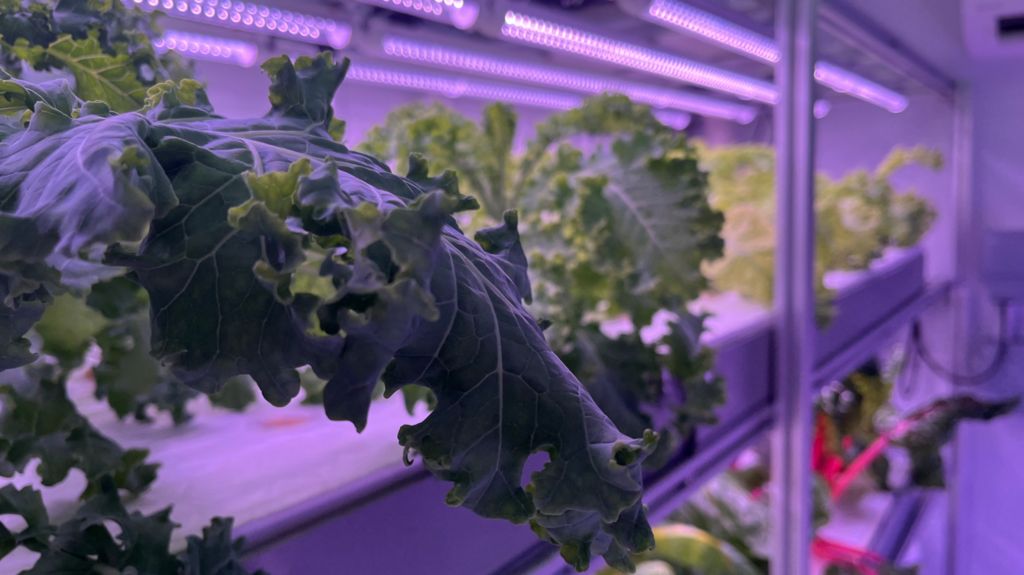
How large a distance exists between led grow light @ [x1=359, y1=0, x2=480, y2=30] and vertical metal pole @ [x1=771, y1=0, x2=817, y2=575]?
693 mm

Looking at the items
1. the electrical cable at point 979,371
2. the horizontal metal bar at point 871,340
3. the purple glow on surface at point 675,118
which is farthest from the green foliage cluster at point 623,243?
the electrical cable at point 979,371

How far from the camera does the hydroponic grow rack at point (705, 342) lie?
26.4 inches

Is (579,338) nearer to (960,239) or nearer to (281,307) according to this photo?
(281,307)

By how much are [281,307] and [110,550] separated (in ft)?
0.95

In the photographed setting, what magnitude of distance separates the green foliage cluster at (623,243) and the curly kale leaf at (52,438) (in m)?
0.45

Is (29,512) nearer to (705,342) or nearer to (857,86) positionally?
(705,342)

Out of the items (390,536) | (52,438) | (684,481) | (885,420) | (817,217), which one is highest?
(817,217)

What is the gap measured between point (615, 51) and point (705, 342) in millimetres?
517

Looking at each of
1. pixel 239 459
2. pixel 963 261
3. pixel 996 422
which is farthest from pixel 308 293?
pixel 996 422

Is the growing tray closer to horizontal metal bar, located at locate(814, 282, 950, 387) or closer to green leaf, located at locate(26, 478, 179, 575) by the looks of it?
green leaf, located at locate(26, 478, 179, 575)

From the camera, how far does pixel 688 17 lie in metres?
1.21

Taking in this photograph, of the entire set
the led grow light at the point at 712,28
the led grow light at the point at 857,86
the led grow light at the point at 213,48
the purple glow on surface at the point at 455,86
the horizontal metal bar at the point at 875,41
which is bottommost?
the led grow light at the point at 213,48

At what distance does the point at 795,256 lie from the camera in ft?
4.66

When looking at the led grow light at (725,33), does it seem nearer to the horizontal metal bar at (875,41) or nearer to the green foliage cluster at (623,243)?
the horizontal metal bar at (875,41)
